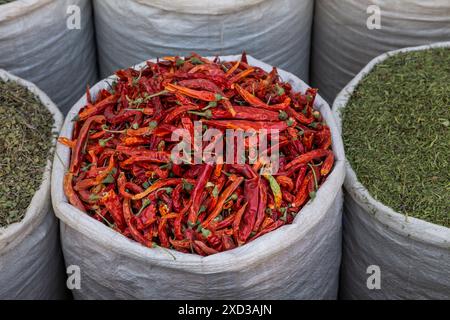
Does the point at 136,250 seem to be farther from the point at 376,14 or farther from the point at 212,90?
the point at 376,14

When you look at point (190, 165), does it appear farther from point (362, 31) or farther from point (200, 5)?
point (362, 31)

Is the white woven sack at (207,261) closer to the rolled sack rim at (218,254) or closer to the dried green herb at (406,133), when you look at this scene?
the rolled sack rim at (218,254)

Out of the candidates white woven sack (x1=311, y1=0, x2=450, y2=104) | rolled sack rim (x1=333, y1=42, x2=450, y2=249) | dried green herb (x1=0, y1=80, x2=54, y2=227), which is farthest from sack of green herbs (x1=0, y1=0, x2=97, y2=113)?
rolled sack rim (x1=333, y1=42, x2=450, y2=249)

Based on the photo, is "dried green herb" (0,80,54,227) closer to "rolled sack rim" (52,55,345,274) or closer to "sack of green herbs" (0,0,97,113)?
"rolled sack rim" (52,55,345,274)

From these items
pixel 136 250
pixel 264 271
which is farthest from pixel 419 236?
pixel 136 250

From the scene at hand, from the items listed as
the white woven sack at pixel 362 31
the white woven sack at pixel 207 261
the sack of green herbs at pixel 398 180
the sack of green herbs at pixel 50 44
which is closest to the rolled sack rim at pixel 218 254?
the white woven sack at pixel 207 261

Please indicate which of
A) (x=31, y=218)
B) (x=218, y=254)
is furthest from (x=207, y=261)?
(x=31, y=218)
